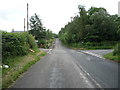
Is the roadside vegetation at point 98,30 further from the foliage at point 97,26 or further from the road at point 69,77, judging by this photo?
the road at point 69,77

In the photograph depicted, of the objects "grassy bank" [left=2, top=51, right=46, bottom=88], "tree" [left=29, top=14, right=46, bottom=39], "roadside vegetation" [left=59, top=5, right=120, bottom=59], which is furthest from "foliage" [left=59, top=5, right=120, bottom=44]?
"grassy bank" [left=2, top=51, right=46, bottom=88]

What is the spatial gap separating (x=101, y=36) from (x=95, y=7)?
53.4 ft

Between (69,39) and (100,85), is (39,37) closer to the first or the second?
(69,39)

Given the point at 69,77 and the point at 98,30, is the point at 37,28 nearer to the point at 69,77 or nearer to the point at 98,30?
the point at 98,30

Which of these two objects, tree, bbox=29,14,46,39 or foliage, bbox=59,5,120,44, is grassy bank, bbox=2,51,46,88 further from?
tree, bbox=29,14,46,39

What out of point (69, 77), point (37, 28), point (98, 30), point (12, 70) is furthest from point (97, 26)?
point (69, 77)

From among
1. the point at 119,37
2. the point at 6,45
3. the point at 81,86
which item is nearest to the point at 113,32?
the point at 119,37

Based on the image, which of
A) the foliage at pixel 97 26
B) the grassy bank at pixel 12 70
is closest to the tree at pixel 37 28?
the foliage at pixel 97 26

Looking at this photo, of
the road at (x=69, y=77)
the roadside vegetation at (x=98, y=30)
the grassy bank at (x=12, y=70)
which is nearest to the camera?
the road at (x=69, y=77)

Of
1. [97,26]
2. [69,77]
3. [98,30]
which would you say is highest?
[97,26]

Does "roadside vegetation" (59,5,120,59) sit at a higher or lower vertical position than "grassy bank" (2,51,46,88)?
higher

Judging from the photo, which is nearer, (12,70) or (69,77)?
(69,77)

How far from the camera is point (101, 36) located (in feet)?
173

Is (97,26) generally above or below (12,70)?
above
